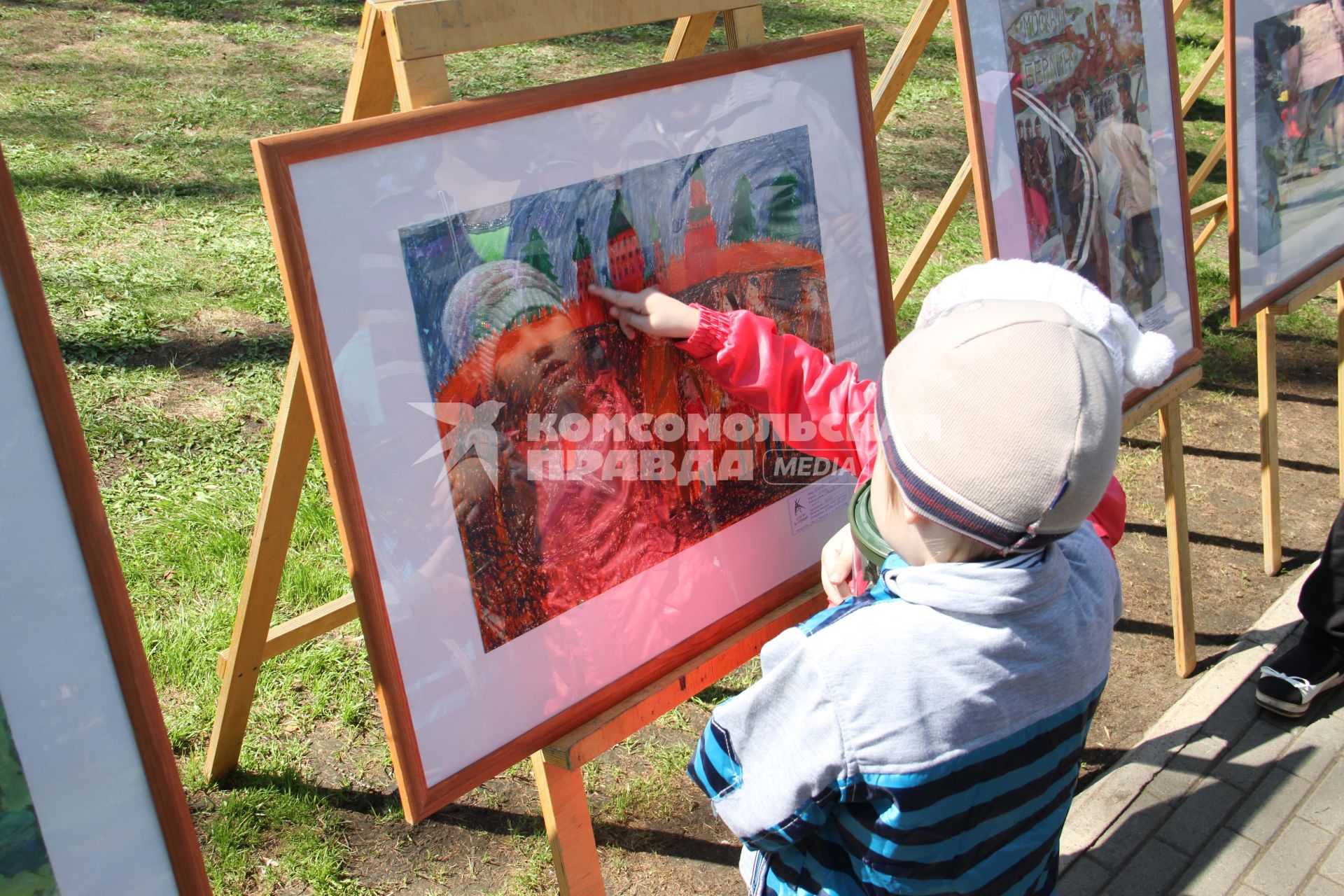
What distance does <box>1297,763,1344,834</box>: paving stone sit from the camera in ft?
8.04

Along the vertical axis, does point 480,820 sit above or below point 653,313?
below

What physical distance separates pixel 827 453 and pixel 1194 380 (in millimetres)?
1417

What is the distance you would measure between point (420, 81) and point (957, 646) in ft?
3.13

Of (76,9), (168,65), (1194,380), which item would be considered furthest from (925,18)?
(76,9)

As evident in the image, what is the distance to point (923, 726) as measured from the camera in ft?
3.53

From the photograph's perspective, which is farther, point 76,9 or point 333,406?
point 76,9

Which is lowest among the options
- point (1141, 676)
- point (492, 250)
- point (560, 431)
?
point (1141, 676)

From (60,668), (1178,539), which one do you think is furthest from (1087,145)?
(60,668)

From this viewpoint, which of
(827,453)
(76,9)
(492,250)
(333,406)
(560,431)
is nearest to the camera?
(333,406)

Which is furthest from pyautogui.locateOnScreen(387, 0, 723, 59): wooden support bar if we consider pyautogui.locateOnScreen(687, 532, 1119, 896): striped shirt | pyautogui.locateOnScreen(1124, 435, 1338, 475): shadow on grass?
pyautogui.locateOnScreen(1124, 435, 1338, 475): shadow on grass

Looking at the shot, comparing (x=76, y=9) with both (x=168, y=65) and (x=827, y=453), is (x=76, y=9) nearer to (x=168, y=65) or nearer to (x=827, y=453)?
(x=168, y=65)

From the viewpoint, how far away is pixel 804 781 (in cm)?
111

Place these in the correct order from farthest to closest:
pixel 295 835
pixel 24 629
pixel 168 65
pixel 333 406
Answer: pixel 168 65
pixel 295 835
pixel 333 406
pixel 24 629

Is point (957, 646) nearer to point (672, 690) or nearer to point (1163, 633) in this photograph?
point (672, 690)
